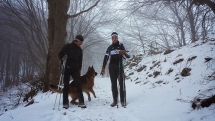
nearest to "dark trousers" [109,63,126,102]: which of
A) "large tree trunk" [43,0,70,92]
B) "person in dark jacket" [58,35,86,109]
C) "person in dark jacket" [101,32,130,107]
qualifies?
"person in dark jacket" [101,32,130,107]

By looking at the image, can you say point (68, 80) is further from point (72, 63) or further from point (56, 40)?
point (56, 40)

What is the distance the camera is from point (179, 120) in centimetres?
286

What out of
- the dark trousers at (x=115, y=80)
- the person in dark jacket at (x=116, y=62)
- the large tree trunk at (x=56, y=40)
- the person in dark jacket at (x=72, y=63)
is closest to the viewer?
the person in dark jacket at (x=72, y=63)

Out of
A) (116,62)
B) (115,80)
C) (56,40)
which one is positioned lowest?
(115,80)

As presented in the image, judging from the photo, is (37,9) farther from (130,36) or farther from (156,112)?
(156,112)

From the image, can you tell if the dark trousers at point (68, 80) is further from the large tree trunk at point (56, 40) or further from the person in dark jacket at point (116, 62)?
the large tree trunk at point (56, 40)

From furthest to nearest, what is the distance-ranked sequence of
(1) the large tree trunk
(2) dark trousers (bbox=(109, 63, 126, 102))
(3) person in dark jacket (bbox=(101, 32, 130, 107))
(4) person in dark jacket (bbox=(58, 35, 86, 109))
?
(1) the large tree trunk
(3) person in dark jacket (bbox=(101, 32, 130, 107))
(2) dark trousers (bbox=(109, 63, 126, 102))
(4) person in dark jacket (bbox=(58, 35, 86, 109))

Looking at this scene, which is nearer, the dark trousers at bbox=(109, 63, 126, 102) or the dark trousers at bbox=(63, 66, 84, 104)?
the dark trousers at bbox=(63, 66, 84, 104)

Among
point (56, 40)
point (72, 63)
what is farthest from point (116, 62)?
point (56, 40)

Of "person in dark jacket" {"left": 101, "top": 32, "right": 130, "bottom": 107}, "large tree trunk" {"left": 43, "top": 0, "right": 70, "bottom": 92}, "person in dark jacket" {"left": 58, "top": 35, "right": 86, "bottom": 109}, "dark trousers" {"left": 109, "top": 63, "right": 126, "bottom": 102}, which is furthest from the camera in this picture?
"large tree trunk" {"left": 43, "top": 0, "right": 70, "bottom": 92}

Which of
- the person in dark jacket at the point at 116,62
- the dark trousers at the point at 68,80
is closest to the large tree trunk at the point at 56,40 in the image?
the dark trousers at the point at 68,80

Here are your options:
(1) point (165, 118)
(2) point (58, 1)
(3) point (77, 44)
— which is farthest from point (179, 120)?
(2) point (58, 1)

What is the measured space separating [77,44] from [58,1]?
4138mm

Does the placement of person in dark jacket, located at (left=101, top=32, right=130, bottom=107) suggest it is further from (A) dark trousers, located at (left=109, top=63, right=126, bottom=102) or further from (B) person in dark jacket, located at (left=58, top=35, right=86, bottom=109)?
(B) person in dark jacket, located at (left=58, top=35, right=86, bottom=109)
